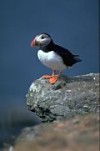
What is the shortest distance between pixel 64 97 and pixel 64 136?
1449 millimetres

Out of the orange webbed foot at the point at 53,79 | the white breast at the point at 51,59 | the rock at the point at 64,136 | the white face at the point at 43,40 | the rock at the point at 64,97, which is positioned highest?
the white face at the point at 43,40

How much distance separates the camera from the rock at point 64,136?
2234 millimetres

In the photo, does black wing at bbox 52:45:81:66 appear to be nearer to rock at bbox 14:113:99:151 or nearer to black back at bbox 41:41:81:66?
black back at bbox 41:41:81:66

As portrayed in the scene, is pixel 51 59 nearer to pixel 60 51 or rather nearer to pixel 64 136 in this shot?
pixel 60 51

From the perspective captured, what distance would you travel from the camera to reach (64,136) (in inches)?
92.4

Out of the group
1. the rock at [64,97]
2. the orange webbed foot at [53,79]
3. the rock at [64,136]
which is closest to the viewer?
the rock at [64,136]

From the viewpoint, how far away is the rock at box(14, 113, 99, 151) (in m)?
2.23

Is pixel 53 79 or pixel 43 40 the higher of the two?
pixel 43 40

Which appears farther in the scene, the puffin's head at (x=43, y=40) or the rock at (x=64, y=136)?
the puffin's head at (x=43, y=40)

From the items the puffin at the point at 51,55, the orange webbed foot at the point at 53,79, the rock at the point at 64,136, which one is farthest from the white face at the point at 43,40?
the rock at the point at 64,136

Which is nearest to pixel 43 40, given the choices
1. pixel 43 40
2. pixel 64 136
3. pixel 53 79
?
pixel 43 40

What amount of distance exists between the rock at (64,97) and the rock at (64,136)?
95 cm

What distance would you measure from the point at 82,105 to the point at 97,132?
1.28 metres

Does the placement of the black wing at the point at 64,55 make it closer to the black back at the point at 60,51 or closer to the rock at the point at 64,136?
the black back at the point at 60,51
